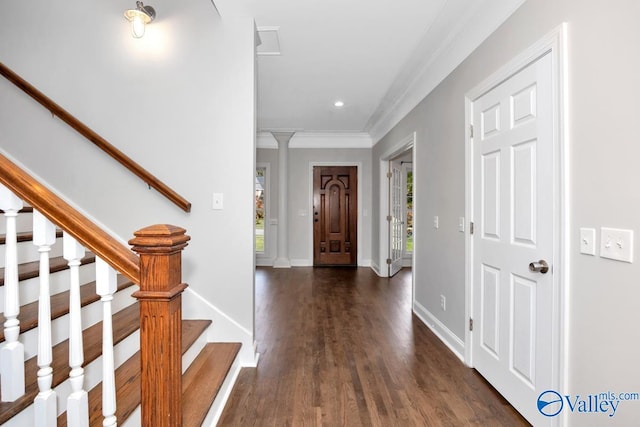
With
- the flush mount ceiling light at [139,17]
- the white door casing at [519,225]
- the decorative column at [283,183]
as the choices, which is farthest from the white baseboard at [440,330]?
the flush mount ceiling light at [139,17]

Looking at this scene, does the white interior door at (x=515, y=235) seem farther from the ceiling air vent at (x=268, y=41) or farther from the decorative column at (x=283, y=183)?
the decorative column at (x=283, y=183)

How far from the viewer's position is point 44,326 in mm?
911

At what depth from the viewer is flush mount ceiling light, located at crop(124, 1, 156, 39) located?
207cm

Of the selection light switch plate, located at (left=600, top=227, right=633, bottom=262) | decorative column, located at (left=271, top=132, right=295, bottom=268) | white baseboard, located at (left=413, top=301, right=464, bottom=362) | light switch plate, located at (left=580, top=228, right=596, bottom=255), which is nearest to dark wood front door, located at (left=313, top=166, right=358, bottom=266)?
decorative column, located at (left=271, top=132, right=295, bottom=268)

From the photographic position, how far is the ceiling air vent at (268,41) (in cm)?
247

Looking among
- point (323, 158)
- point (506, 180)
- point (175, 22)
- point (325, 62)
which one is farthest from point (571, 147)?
point (323, 158)

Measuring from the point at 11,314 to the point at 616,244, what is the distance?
2.05 m

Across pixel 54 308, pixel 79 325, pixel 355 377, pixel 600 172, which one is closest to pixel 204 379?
pixel 54 308

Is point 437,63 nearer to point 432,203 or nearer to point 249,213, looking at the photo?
point 432,203

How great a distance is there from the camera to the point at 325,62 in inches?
120

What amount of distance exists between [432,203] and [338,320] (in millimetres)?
1483

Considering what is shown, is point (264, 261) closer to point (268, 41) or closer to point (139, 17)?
point (268, 41)

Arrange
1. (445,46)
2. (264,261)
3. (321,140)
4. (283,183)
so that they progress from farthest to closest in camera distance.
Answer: (264,261), (321,140), (283,183), (445,46)

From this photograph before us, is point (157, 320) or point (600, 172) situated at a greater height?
point (600, 172)
